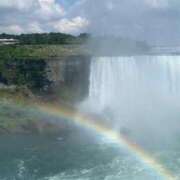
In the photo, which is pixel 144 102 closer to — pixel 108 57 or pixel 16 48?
pixel 108 57

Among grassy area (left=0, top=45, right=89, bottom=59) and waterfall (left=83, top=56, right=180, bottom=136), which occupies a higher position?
grassy area (left=0, top=45, right=89, bottom=59)

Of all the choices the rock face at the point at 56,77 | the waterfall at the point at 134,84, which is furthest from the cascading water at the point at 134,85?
the rock face at the point at 56,77

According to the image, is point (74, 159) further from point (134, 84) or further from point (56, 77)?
point (56, 77)

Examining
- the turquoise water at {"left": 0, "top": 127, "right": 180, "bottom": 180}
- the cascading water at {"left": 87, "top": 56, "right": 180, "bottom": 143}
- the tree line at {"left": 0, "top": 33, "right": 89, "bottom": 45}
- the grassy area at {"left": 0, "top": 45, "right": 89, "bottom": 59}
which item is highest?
the tree line at {"left": 0, "top": 33, "right": 89, "bottom": 45}

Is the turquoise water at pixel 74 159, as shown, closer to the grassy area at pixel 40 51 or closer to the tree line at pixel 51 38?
the grassy area at pixel 40 51

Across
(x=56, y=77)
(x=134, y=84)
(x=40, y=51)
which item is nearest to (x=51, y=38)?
(x=40, y=51)

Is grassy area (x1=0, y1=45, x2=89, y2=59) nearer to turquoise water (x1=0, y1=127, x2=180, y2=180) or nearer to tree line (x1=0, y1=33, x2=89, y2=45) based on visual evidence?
tree line (x1=0, y1=33, x2=89, y2=45)

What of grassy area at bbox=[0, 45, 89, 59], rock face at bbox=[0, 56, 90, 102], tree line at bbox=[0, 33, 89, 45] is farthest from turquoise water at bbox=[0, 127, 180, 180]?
tree line at bbox=[0, 33, 89, 45]
